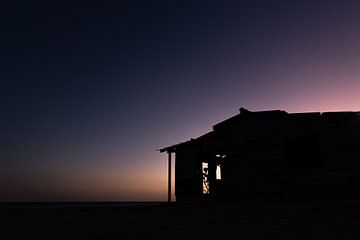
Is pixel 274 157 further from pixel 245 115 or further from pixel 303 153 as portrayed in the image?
pixel 245 115

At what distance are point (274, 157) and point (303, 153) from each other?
1581 millimetres

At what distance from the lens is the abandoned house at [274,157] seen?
17.5 m

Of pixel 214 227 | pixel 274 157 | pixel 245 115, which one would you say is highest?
pixel 245 115

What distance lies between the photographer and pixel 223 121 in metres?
22.5

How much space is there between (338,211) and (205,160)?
13.4 metres

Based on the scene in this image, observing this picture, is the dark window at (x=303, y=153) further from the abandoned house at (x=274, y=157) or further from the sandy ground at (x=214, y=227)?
the sandy ground at (x=214, y=227)

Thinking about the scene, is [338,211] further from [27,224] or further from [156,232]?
[27,224]

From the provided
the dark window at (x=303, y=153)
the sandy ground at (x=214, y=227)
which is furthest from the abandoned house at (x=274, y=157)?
the sandy ground at (x=214, y=227)

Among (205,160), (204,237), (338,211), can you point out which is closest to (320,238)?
(204,237)

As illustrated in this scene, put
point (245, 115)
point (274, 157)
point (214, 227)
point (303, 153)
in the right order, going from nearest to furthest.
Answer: point (214, 227), point (303, 153), point (274, 157), point (245, 115)

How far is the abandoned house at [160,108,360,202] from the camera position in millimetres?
17500

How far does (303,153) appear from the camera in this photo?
1880 centimetres

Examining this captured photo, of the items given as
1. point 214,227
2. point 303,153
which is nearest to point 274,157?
point 303,153

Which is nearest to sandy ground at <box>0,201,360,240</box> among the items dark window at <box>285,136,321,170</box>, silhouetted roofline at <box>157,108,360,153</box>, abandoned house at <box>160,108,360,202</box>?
abandoned house at <box>160,108,360,202</box>
